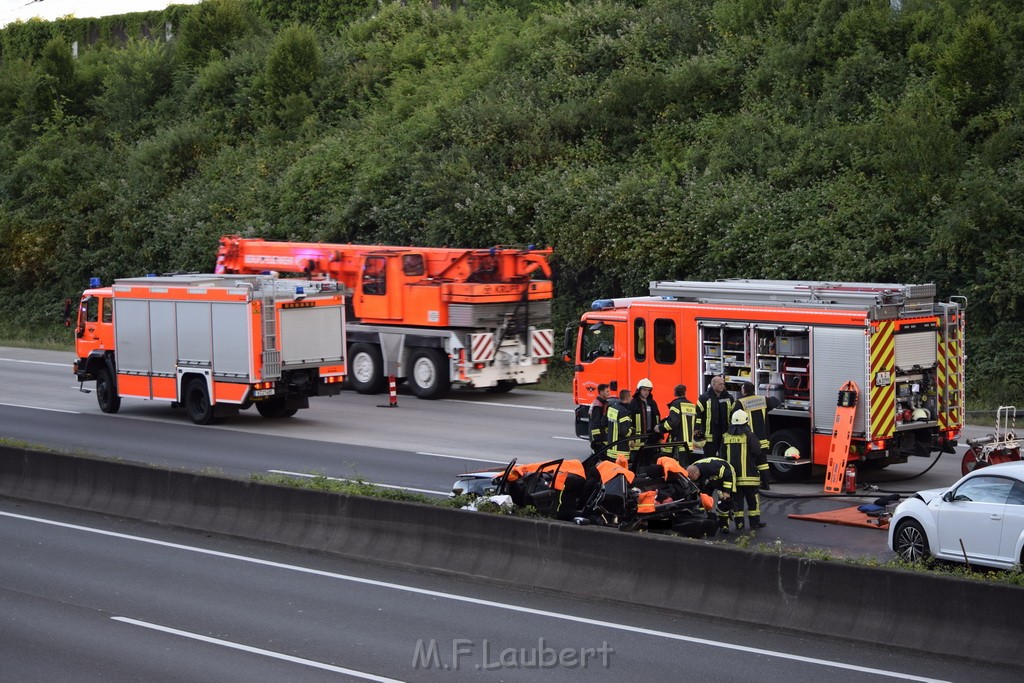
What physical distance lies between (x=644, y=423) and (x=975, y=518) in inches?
212

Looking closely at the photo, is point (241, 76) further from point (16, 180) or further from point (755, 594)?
point (755, 594)

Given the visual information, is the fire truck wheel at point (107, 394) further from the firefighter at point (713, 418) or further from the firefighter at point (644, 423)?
the firefighter at point (713, 418)

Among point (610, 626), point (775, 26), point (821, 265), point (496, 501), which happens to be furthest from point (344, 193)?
point (610, 626)

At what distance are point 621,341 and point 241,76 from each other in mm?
35948

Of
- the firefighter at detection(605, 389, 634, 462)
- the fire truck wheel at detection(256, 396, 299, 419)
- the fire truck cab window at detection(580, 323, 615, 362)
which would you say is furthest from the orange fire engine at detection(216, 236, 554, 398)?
the firefighter at detection(605, 389, 634, 462)

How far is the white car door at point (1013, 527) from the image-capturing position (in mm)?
12352

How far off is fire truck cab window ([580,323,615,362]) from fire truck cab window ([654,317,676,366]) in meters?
1.14

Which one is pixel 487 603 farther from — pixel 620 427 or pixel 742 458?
pixel 620 427

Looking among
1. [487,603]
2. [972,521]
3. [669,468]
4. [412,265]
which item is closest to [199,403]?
[412,265]

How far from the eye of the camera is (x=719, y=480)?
14.9 meters

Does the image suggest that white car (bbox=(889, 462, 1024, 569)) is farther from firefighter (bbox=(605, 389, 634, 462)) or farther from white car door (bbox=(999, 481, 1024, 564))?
firefighter (bbox=(605, 389, 634, 462))

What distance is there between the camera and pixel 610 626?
11547mm

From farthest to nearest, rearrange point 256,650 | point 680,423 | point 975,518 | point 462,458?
point 462,458, point 680,423, point 975,518, point 256,650

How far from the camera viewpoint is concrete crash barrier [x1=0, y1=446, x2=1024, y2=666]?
10492 millimetres
